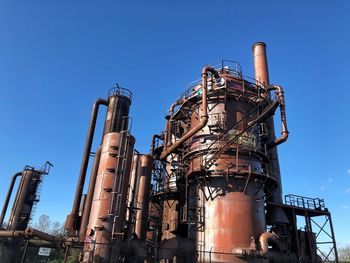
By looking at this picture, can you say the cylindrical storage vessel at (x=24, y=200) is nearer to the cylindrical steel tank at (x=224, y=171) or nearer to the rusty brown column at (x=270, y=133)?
the cylindrical steel tank at (x=224, y=171)

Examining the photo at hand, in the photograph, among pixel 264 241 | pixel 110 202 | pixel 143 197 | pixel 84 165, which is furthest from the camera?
pixel 143 197

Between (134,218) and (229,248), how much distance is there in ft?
24.1

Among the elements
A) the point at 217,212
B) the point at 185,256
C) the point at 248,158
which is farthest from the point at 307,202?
the point at 185,256

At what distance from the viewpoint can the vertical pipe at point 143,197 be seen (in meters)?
23.4

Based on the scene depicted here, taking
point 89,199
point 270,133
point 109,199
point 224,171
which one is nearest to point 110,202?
point 109,199

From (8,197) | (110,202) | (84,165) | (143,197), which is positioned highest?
(84,165)

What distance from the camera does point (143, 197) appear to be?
80.7ft

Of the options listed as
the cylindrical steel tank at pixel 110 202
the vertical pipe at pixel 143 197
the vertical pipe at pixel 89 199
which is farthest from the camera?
the vertical pipe at pixel 143 197

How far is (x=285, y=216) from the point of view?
26.9 m

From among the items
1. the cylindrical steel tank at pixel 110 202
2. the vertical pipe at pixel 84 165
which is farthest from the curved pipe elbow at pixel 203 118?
the vertical pipe at pixel 84 165

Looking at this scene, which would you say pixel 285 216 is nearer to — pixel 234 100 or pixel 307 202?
pixel 307 202

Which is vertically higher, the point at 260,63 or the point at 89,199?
the point at 260,63

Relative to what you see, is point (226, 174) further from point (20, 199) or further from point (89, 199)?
point (20, 199)

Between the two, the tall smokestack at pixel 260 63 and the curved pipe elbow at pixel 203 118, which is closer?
the curved pipe elbow at pixel 203 118
